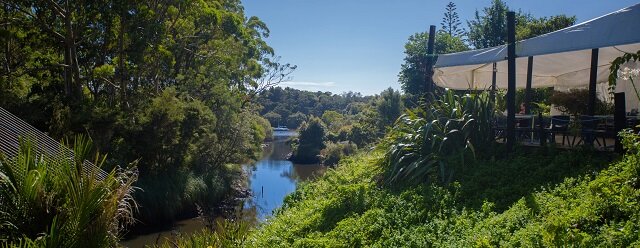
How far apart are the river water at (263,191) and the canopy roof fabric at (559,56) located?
544 cm

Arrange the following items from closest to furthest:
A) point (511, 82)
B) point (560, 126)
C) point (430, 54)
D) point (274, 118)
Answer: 1. point (560, 126)
2. point (511, 82)
3. point (430, 54)
4. point (274, 118)

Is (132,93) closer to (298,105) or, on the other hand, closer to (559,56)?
(559,56)

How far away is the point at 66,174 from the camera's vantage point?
564 centimetres

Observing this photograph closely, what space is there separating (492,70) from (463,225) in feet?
23.7

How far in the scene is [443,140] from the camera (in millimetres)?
9328

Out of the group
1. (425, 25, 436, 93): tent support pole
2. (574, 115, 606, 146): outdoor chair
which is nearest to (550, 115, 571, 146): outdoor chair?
(574, 115, 606, 146): outdoor chair

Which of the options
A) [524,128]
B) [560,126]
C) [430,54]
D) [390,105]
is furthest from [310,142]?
[560,126]

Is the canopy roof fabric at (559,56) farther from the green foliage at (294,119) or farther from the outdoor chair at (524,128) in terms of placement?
the green foliage at (294,119)

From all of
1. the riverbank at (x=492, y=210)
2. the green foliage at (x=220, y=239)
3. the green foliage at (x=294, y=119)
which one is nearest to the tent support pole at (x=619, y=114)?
the riverbank at (x=492, y=210)

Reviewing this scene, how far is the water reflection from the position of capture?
21.9 metres

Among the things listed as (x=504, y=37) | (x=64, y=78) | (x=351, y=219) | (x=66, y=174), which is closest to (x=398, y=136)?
(x=351, y=219)

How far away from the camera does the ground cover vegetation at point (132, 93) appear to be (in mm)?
17125

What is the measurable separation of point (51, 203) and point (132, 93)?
53.1ft

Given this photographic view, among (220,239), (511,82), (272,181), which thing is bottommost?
(272,181)
